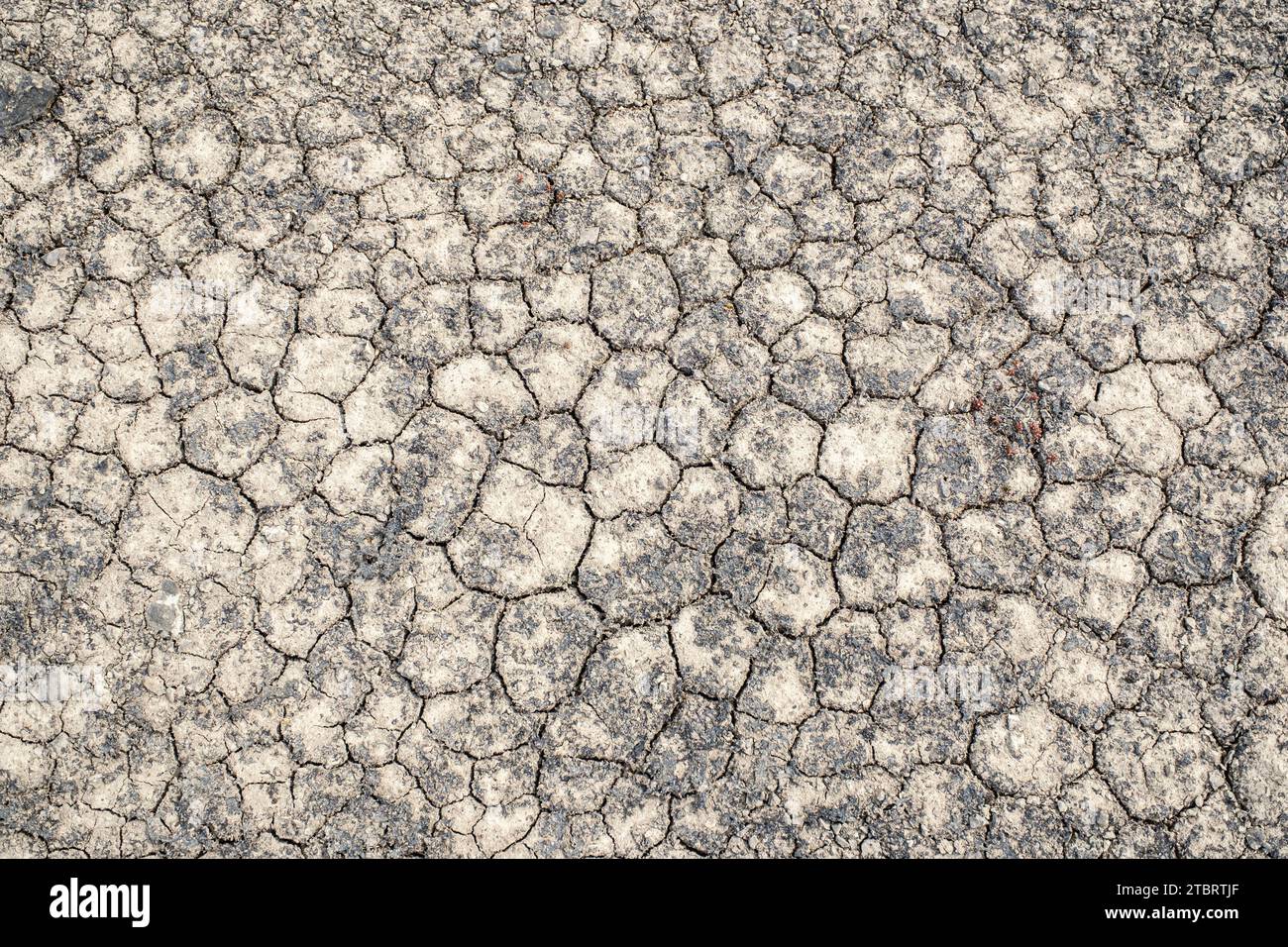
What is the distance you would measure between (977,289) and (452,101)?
68.0 inches

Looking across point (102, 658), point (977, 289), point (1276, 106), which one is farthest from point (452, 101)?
point (1276, 106)

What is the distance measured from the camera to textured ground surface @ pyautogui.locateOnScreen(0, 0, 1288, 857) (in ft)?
7.61

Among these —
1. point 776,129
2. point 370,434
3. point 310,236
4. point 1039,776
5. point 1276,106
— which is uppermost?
point 1276,106

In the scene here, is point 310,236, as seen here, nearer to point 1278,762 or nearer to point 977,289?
point 977,289

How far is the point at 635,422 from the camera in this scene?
2.62m

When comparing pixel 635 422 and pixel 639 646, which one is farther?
pixel 635 422

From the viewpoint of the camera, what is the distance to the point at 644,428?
262cm

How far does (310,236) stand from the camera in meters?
2.78

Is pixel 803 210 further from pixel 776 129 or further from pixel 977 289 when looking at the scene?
pixel 977 289

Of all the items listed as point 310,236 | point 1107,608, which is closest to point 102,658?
→ point 310,236

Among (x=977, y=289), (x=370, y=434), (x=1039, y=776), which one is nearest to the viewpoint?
(x=1039, y=776)

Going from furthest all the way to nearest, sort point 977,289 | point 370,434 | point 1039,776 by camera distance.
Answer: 1. point 977,289
2. point 370,434
3. point 1039,776

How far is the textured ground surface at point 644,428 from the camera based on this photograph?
2318 mm

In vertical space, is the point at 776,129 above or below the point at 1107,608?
above
